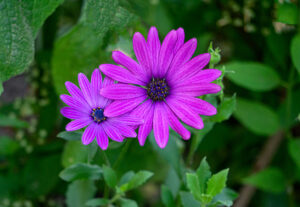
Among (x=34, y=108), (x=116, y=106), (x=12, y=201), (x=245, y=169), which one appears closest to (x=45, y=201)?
(x=12, y=201)

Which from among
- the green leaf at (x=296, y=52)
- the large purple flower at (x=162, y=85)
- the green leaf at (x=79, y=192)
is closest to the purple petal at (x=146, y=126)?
the large purple flower at (x=162, y=85)

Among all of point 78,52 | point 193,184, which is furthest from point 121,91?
point 78,52

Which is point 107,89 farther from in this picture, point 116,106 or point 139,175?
point 139,175

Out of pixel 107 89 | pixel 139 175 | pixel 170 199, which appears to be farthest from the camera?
pixel 170 199

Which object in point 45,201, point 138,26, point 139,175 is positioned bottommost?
point 45,201

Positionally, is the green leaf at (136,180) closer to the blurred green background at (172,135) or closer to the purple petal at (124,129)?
the blurred green background at (172,135)

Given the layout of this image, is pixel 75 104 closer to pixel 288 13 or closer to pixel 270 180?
pixel 288 13

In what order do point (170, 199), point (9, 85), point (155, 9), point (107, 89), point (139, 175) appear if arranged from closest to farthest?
1. point (107, 89)
2. point (139, 175)
3. point (170, 199)
4. point (155, 9)
5. point (9, 85)
